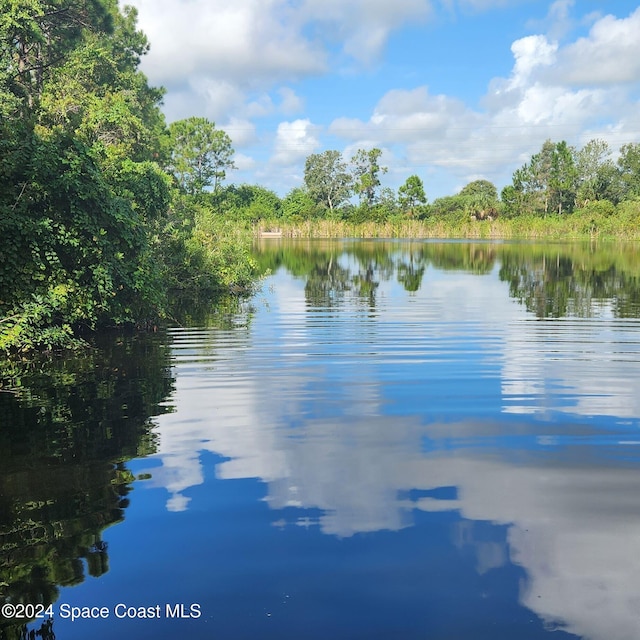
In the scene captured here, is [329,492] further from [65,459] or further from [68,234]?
[68,234]

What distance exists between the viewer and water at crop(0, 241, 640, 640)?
14.7 ft

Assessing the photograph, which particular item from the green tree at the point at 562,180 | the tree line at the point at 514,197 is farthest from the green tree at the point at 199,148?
the green tree at the point at 562,180

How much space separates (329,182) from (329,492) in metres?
103

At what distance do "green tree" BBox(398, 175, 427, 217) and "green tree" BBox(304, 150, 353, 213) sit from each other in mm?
15545

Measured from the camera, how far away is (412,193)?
9056 centimetres

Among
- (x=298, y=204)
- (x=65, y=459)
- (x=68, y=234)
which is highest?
(x=298, y=204)

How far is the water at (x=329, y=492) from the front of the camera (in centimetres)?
448

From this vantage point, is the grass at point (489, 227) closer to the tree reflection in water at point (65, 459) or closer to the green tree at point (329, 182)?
the green tree at point (329, 182)

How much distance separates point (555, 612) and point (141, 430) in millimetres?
5678

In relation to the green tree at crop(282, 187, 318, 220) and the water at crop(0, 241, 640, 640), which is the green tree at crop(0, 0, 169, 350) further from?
the green tree at crop(282, 187, 318, 220)

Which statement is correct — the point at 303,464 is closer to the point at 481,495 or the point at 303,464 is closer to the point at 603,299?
the point at 481,495

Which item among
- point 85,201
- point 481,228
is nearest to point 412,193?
point 481,228

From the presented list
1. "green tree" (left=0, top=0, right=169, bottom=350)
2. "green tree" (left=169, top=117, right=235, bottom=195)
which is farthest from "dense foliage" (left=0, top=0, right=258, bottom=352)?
"green tree" (left=169, top=117, right=235, bottom=195)

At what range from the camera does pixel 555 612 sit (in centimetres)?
443
